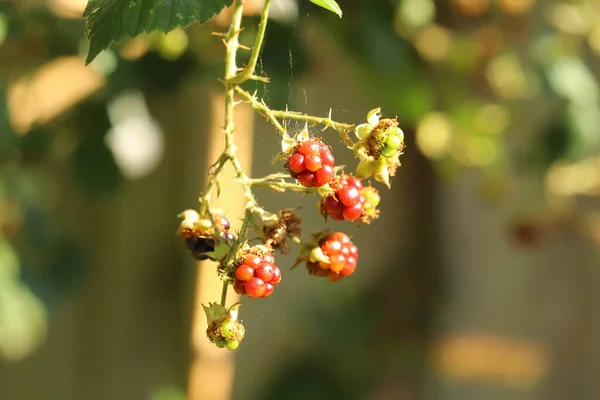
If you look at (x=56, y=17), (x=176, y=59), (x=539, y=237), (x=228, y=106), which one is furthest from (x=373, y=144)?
(x=539, y=237)

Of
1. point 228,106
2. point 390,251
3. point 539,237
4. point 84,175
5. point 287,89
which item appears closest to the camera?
point 228,106

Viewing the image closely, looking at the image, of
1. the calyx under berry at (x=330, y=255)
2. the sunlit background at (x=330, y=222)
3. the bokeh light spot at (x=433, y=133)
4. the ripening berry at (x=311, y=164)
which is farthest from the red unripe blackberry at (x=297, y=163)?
the bokeh light spot at (x=433, y=133)

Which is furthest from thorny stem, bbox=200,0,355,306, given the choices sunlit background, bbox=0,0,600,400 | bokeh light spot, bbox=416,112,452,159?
bokeh light spot, bbox=416,112,452,159

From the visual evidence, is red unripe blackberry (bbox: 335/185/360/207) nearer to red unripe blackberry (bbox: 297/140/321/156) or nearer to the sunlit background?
red unripe blackberry (bbox: 297/140/321/156)

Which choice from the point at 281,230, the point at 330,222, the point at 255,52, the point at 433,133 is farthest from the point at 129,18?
the point at 330,222

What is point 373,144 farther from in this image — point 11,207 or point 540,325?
point 540,325

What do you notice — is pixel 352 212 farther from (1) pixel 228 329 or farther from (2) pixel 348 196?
(1) pixel 228 329

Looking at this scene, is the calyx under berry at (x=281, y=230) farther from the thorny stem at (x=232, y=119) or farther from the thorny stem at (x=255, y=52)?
the thorny stem at (x=255, y=52)
